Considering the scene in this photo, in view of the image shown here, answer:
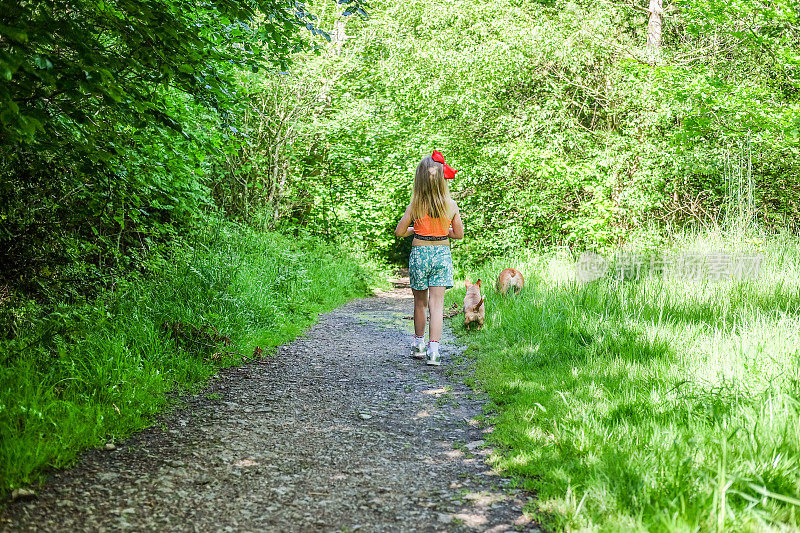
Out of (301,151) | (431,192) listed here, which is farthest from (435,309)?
(301,151)

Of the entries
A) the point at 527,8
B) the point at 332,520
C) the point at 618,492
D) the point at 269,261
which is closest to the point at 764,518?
the point at 618,492

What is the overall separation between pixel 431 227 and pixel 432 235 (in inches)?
3.5

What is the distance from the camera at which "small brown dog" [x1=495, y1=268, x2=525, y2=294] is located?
29.1 ft

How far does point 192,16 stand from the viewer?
6.02 m

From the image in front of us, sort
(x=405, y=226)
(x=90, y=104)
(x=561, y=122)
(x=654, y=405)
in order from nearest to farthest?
(x=654, y=405) < (x=90, y=104) < (x=405, y=226) < (x=561, y=122)

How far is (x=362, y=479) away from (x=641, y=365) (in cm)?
253

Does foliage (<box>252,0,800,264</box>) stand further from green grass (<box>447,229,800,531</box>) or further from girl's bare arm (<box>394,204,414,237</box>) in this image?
girl's bare arm (<box>394,204,414,237</box>)

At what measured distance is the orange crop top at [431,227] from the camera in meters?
6.23

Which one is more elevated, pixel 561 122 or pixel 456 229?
pixel 561 122

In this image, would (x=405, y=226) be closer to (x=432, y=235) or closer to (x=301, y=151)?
(x=432, y=235)

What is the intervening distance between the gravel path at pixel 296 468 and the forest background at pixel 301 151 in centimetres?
34

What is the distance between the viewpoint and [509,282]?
8.94 m

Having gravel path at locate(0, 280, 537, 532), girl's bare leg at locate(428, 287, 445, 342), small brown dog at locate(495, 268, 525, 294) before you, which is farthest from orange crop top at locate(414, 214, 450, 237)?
small brown dog at locate(495, 268, 525, 294)

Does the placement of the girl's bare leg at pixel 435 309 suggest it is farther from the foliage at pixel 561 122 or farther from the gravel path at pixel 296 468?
the foliage at pixel 561 122
